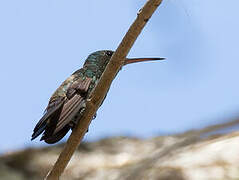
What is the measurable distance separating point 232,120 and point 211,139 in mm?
828

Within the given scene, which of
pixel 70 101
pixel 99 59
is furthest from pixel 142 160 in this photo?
pixel 99 59

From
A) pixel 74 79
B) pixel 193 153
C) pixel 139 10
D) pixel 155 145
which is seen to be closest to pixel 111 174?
pixel 155 145

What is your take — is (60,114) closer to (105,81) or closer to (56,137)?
(56,137)

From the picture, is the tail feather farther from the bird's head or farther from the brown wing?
the bird's head

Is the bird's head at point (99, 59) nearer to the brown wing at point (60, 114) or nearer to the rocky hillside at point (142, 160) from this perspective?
the brown wing at point (60, 114)

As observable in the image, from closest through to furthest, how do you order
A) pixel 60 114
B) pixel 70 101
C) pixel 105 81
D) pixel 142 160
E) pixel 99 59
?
pixel 142 160 < pixel 105 81 < pixel 60 114 < pixel 70 101 < pixel 99 59

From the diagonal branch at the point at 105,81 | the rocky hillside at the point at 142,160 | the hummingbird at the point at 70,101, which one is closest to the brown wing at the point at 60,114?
the hummingbird at the point at 70,101

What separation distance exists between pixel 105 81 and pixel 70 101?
99 cm

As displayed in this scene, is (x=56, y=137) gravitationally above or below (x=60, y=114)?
below

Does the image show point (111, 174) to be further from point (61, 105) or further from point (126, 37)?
point (61, 105)

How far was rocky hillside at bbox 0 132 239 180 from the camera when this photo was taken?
1.66 metres

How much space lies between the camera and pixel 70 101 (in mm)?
3453

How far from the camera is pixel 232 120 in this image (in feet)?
3.24

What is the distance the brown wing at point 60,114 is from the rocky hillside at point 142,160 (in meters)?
0.13
